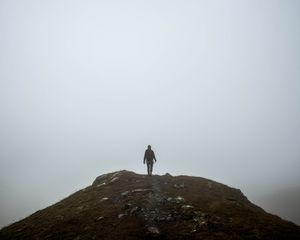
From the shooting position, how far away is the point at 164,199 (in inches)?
1076

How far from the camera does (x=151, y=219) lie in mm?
21844

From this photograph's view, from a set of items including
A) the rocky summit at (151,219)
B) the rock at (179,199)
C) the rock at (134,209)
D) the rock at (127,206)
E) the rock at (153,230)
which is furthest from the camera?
the rock at (179,199)

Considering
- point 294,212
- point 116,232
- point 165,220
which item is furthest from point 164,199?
point 294,212

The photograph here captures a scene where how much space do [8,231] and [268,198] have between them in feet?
622

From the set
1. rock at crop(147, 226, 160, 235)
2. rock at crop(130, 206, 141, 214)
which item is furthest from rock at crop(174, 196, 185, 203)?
rock at crop(147, 226, 160, 235)

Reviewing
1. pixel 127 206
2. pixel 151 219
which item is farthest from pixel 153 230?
pixel 127 206

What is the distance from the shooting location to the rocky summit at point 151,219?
18797mm

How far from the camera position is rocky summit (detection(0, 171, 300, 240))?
18.8 meters

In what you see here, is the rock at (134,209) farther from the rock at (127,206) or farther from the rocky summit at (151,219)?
the rock at (127,206)

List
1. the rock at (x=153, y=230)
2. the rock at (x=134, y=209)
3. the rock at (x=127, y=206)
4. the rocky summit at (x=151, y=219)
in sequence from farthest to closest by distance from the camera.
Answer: the rock at (x=127, y=206) → the rock at (x=134, y=209) → the rocky summit at (x=151, y=219) → the rock at (x=153, y=230)

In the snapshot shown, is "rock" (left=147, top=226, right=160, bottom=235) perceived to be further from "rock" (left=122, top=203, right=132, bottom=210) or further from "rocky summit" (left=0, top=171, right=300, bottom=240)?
"rock" (left=122, top=203, right=132, bottom=210)

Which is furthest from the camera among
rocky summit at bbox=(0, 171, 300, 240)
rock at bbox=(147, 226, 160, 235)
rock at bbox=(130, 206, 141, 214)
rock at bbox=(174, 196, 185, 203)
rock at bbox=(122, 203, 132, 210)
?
rock at bbox=(174, 196, 185, 203)

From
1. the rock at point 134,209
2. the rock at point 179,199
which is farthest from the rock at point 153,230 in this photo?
the rock at point 179,199

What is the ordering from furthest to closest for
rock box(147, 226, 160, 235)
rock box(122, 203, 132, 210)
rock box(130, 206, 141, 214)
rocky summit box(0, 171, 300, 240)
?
1. rock box(122, 203, 132, 210)
2. rock box(130, 206, 141, 214)
3. rocky summit box(0, 171, 300, 240)
4. rock box(147, 226, 160, 235)
